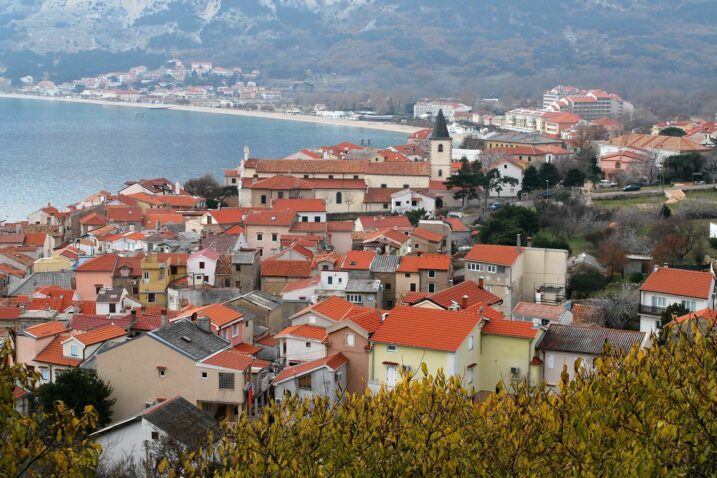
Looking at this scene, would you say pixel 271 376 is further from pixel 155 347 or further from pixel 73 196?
pixel 73 196

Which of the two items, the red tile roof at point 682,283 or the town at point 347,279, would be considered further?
the red tile roof at point 682,283

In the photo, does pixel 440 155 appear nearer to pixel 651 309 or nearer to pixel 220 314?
pixel 651 309

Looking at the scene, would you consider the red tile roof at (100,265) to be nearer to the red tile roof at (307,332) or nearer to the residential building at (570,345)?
the red tile roof at (307,332)

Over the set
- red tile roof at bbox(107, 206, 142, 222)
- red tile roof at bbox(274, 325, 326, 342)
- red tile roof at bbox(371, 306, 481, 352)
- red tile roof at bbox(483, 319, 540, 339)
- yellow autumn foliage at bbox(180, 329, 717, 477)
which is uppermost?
yellow autumn foliage at bbox(180, 329, 717, 477)

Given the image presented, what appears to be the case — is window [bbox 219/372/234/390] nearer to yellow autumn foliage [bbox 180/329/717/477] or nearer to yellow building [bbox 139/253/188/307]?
yellow autumn foliage [bbox 180/329/717/477]

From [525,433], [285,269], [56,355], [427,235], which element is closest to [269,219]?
[427,235]

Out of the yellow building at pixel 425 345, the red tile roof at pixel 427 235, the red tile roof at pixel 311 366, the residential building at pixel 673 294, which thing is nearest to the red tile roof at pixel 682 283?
the residential building at pixel 673 294

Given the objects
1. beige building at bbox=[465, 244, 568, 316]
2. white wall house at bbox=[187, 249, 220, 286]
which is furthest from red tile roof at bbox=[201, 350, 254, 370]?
white wall house at bbox=[187, 249, 220, 286]
